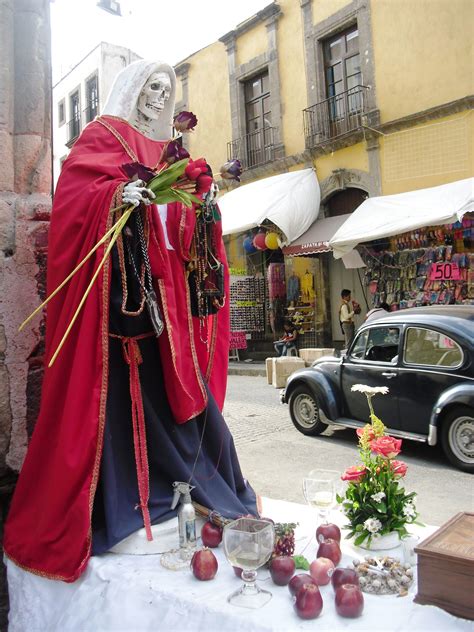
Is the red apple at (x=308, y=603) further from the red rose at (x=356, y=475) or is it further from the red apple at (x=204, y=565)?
the red rose at (x=356, y=475)

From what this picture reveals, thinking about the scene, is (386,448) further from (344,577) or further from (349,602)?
(349,602)

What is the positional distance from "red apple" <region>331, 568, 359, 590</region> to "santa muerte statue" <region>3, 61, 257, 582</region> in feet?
2.37

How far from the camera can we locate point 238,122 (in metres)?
16.2

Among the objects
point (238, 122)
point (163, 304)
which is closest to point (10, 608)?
point (163, 304)

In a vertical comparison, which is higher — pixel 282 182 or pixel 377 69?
pixel 377 69

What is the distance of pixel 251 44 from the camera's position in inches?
617

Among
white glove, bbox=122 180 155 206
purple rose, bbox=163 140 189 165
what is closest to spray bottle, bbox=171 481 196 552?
white glove, bbox=122 180 155 206

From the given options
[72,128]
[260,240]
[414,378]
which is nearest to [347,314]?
[260,240]

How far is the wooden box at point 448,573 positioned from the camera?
1.86m

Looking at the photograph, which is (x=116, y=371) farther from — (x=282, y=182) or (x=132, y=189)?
(x=282, y=182)

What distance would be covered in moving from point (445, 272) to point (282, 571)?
29.9ft

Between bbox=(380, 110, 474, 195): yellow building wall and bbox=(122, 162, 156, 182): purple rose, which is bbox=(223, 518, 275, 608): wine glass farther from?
bbox=(380, 110, 474, 195): yellow building wall

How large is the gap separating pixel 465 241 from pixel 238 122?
8110 millimetres

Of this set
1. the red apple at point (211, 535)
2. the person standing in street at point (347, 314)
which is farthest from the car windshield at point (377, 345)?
the person standing in street at point (347, 314)
